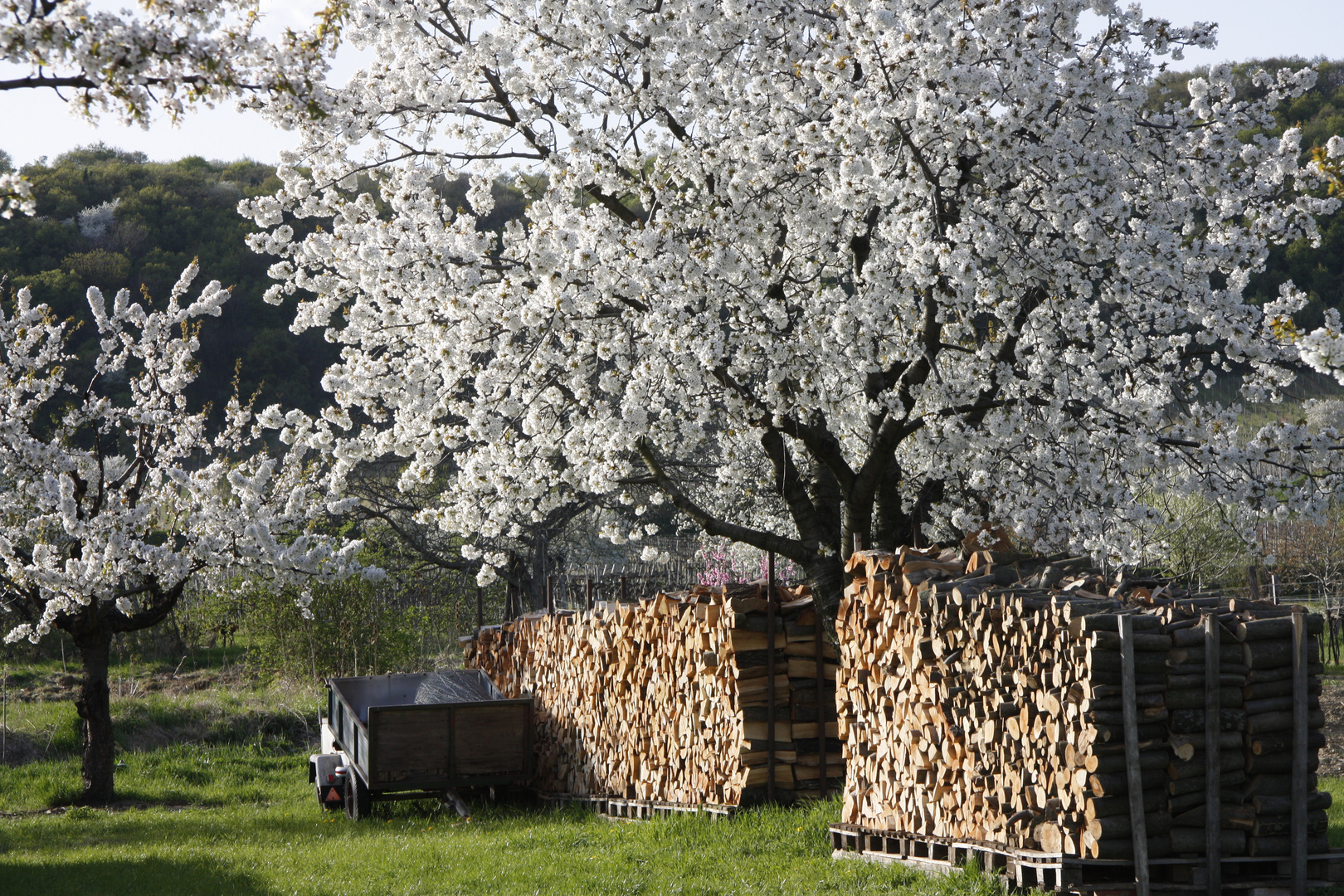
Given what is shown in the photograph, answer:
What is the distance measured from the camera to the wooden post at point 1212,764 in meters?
4.98

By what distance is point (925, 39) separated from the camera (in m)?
7.50

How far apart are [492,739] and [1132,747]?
6.84 meters

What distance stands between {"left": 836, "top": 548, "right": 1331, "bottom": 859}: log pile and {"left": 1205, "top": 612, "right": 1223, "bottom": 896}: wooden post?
0.02m

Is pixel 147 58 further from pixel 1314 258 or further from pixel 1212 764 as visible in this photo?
pixel 1314 258

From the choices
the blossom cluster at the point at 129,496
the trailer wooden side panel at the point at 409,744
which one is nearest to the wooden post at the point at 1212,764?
the trailer wooden side panel at the point at 409,744

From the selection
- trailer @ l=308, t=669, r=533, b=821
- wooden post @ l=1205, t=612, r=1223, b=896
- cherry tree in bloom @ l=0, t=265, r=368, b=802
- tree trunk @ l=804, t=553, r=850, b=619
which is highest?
cherry tree in bloom @ l=0, t=265, r=368, b=802

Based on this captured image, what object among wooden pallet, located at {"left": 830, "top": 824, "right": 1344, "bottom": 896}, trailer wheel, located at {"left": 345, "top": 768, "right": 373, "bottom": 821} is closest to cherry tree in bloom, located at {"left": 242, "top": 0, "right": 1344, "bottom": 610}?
trailer wheel, located at {"left": 345, "top": 768, "right": 373, "bottom": 821}

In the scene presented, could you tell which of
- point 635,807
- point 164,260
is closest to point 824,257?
point 635,807

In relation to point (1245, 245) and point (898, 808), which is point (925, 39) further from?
point (898, 808)

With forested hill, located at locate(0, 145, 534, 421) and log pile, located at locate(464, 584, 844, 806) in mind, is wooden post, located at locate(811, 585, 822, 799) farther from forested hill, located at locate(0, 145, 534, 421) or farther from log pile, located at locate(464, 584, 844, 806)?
forested hill, located at locate(0, 145, 534, 421)

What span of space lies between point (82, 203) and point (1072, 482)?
40.5 m

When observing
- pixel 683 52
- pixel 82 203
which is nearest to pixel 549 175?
pixel 683 52

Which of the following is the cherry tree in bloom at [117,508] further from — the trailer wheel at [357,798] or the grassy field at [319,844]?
the trailer wheel at [357,798]

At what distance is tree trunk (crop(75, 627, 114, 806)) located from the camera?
10953mm
